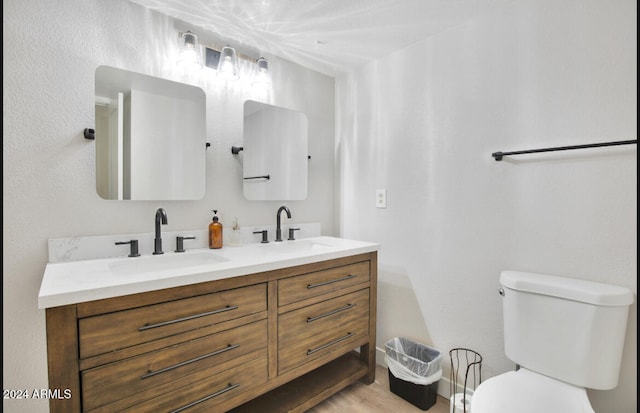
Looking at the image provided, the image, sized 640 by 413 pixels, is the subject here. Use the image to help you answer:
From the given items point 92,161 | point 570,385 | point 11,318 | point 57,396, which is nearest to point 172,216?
point 92,161

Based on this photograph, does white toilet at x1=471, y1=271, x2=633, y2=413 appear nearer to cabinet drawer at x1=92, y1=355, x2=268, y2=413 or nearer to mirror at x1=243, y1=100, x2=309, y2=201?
cabinet drawer at x1=92, y1=355, x2=268, y2=413

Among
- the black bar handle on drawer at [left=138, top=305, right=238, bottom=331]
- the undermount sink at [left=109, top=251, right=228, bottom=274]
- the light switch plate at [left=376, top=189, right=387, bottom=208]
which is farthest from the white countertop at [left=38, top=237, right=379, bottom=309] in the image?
the light switch plate at [left=376, top=189, right=387, bottom=208]

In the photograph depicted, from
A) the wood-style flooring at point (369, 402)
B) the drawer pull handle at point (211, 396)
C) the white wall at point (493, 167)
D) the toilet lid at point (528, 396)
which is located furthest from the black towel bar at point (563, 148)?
the drawer pull handle at point (211, 396)

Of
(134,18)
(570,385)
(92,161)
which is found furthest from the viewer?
(134,18)

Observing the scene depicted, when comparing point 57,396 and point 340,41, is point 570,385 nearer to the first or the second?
point 57,396

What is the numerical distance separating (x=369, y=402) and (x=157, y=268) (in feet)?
4.54

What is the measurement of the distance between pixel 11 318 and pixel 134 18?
1.48 metres

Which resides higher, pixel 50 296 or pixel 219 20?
pixel 219 20

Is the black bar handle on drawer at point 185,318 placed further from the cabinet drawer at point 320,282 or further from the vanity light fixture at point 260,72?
the vanity light fixture at point 260,72

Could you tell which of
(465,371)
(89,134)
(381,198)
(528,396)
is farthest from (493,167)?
(89,134)

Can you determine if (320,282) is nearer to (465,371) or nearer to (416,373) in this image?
(416,373)

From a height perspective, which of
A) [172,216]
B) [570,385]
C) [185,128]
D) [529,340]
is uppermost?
[185,128]

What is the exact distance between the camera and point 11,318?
1289mm

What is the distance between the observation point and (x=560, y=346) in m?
1.27
